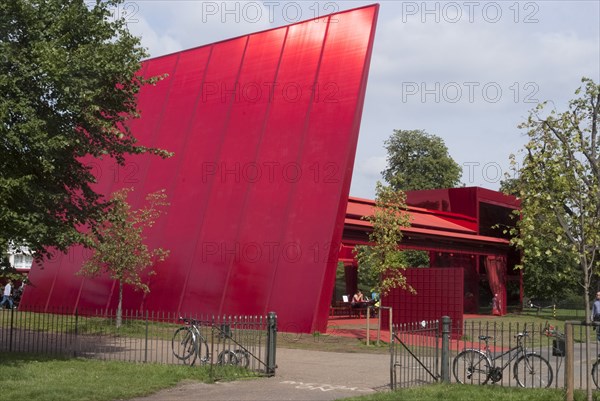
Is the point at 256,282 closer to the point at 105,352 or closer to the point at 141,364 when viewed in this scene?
the point at 105,352

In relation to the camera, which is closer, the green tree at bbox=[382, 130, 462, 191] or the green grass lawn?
the green grass lawn

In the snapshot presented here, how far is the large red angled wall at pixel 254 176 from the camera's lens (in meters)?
21.9

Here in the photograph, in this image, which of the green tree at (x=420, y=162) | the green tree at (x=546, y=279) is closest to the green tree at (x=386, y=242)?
the green tree at (x=546, y=279)

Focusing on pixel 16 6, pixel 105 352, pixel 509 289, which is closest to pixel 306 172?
pixel 105 352

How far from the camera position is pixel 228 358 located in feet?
44.2

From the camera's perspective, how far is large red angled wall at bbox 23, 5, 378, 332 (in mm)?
21875

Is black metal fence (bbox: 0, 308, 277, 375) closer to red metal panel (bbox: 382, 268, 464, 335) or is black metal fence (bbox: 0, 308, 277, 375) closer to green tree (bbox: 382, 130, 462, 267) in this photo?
red metal panel (bbox: 382, 268, 464, 335)

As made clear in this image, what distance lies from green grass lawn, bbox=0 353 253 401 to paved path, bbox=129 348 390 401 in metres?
0.42

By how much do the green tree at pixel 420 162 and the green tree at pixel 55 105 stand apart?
5164cm

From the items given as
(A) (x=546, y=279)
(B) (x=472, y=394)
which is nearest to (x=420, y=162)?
(A) (x=546, y=279)

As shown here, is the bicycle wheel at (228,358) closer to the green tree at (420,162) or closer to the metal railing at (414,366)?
the metal railing at (414,366)

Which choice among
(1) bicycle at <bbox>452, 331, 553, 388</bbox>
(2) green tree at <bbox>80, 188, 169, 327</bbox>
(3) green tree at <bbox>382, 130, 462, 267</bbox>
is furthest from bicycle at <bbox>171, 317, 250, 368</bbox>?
(3) green tree at <bbox>382, 130, 462, 267</bbox>

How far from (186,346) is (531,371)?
23.4ft

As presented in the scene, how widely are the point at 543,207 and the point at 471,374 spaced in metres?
9.22
